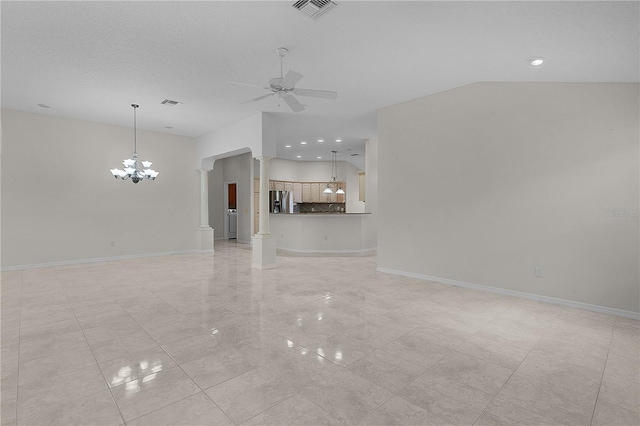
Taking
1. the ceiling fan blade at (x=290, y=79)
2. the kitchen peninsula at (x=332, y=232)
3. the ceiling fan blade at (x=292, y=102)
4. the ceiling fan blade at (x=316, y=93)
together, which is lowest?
the kitchen peninsula at (x=332, y=232)

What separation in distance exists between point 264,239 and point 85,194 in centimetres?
413

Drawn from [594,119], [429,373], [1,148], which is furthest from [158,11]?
[1,148]

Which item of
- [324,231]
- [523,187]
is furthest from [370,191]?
[523,187]

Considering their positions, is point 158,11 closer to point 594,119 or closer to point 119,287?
point 119,287

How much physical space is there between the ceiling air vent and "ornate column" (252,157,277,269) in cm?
367

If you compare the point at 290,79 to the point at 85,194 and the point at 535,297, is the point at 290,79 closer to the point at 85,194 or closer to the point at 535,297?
the point at 535,297

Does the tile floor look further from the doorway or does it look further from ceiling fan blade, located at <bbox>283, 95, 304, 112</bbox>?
the doorway

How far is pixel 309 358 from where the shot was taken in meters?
2.58

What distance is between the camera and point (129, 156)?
295 inches

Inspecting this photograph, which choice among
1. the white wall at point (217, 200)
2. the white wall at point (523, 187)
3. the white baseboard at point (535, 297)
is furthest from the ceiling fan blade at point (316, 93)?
the white wall at point (217, 200)

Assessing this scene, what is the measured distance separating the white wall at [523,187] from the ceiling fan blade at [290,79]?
274 cm

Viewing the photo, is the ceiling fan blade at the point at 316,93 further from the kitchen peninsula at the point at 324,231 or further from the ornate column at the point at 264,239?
the kitchen peninsula at the point at 324,231

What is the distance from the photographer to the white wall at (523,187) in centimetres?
370

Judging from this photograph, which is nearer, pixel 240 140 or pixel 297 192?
pixel 240 140
